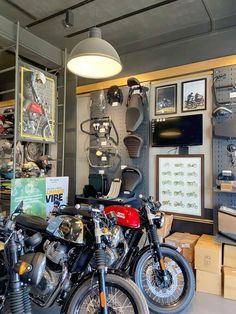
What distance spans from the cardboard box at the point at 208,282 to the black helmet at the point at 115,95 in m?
2.61

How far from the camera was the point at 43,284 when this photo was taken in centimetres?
224

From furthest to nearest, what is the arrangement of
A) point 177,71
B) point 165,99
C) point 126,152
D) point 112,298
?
point 126,152 < point 165,99 < point 177,71 < point 112,298

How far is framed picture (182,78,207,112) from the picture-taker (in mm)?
3545

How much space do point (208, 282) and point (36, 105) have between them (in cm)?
310

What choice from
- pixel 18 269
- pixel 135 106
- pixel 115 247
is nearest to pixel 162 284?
pixel 115 247

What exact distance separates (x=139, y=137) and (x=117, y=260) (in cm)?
188

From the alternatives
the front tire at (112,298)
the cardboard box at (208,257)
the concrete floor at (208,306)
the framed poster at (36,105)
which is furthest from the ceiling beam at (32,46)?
the cardboard box at (208,257)

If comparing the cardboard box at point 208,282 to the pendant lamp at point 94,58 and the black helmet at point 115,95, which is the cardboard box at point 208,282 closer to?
the pendant lamp at point 94,58

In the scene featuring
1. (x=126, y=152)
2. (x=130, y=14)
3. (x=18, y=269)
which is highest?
(x=130, y=14)

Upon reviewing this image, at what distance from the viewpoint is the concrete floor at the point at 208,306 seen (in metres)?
2.56

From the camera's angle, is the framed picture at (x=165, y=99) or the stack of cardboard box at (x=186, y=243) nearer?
the stack of cardboard box at (x=186, y=243)

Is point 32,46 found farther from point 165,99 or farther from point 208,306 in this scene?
point 208,306

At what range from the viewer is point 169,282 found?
2525mm

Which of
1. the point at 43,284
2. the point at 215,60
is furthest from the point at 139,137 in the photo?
the point at 43,284
